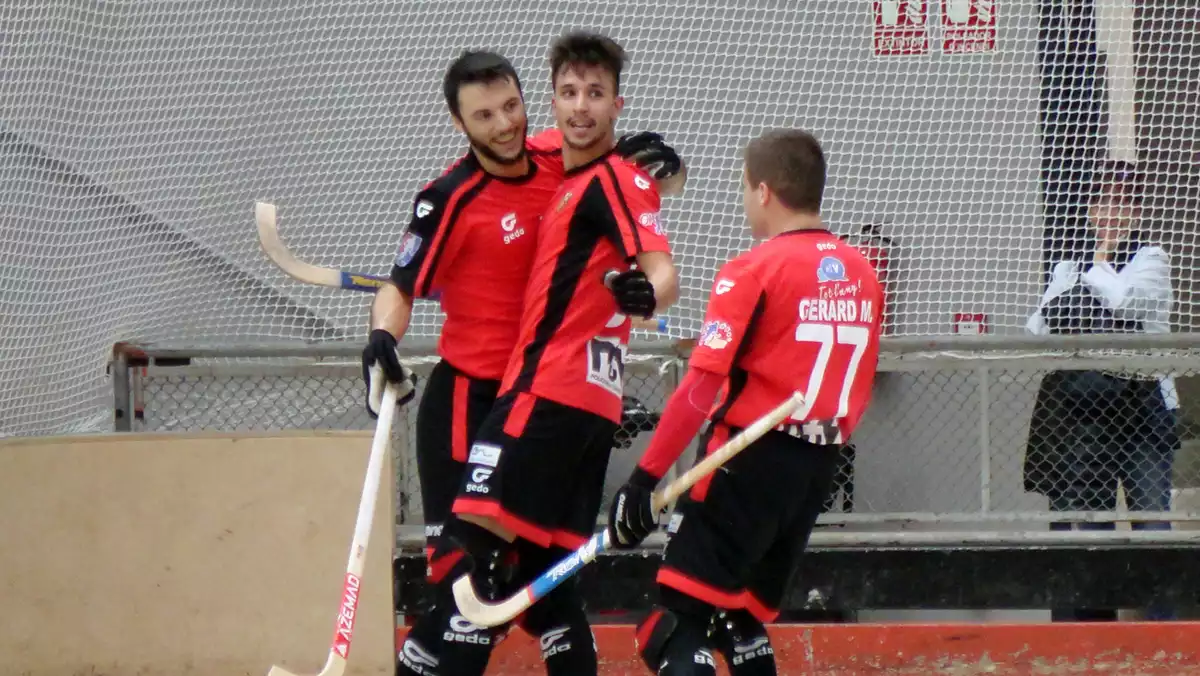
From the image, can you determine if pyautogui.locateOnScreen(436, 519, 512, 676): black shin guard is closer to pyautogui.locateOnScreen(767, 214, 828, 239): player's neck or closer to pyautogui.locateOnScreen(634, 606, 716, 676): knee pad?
pyautogui.locateOnScreen(634, 606, 716, 676): knee pad

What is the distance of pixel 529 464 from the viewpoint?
3.89 meters

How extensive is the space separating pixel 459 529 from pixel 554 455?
30cm

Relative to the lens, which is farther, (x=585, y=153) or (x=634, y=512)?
(x=585, y=153)

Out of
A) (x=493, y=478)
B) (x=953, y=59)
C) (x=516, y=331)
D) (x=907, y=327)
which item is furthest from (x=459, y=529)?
(x=953, y=59)

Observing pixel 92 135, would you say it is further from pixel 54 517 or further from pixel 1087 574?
pixel 1087 574

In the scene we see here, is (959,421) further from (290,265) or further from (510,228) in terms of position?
(290,265)

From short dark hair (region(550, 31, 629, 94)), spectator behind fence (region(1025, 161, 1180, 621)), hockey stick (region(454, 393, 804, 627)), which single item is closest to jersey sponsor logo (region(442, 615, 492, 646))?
hockey stick (region(454, 393, 804, 627))

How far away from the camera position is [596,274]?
3.94 metres

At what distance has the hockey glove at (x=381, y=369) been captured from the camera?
3.87 meters

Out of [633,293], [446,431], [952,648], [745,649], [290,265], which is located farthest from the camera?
[952,648]

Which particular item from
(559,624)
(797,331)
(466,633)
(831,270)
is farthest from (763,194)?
(466,633)

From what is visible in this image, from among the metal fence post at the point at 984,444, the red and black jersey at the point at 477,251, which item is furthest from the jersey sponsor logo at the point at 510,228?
the metal fence post at the point at 984,444

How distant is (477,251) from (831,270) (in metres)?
0.92

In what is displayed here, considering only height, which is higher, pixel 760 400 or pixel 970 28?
pixel 970 28
